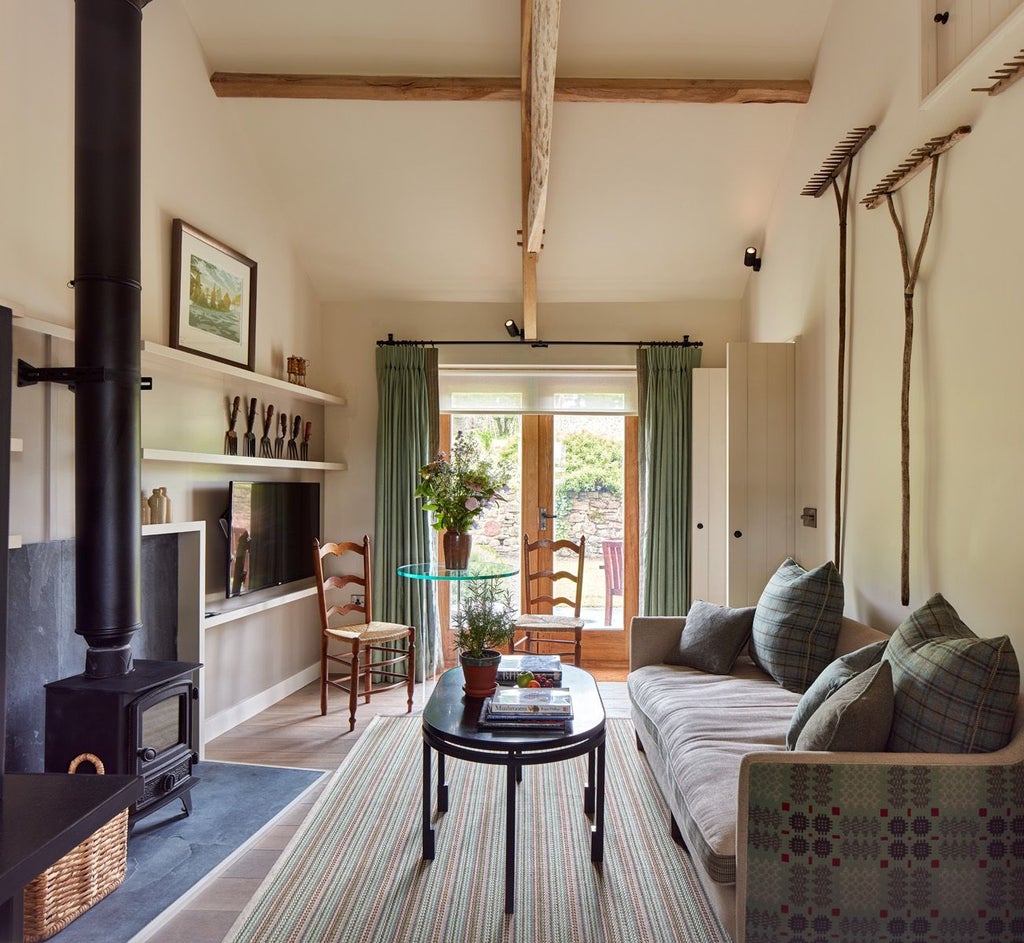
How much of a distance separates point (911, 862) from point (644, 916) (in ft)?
2.75

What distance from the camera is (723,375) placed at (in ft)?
16.4

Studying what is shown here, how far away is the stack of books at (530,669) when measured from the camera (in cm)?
291

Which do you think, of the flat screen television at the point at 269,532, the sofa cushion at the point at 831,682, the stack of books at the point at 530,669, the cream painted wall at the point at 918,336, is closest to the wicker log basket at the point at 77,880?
the stack of books at the point at 530,669

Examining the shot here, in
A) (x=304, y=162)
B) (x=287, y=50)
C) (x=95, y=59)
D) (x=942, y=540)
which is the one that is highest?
(x=287, y=50)

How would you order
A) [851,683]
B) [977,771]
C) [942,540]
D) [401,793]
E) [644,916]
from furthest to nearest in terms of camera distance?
[401,793], [942,540], [644,916], [851,683], [977,771]

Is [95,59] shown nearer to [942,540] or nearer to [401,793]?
[401,793]

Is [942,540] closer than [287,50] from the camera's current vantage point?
Yes

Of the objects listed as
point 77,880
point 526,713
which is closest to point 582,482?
point 526,713

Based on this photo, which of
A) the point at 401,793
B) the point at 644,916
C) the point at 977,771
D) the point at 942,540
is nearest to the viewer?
the point at 977,771

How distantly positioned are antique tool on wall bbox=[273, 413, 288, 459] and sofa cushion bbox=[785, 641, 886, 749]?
3.31 meters

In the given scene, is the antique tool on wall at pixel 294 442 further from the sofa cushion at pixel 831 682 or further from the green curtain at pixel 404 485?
the sofa cushion at pixel 831 682

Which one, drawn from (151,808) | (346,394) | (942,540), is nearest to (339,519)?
(346,394)

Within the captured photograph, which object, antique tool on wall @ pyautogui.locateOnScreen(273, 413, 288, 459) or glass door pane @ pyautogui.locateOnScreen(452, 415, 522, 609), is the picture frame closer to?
antique tool on wall @ pyautogui.locateOnScreen(273, 413, 288, 459)

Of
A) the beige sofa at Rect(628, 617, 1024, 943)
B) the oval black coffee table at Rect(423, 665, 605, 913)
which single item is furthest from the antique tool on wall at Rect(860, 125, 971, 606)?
the oval black coffee table at Rect(423, 665, 605, 913)
